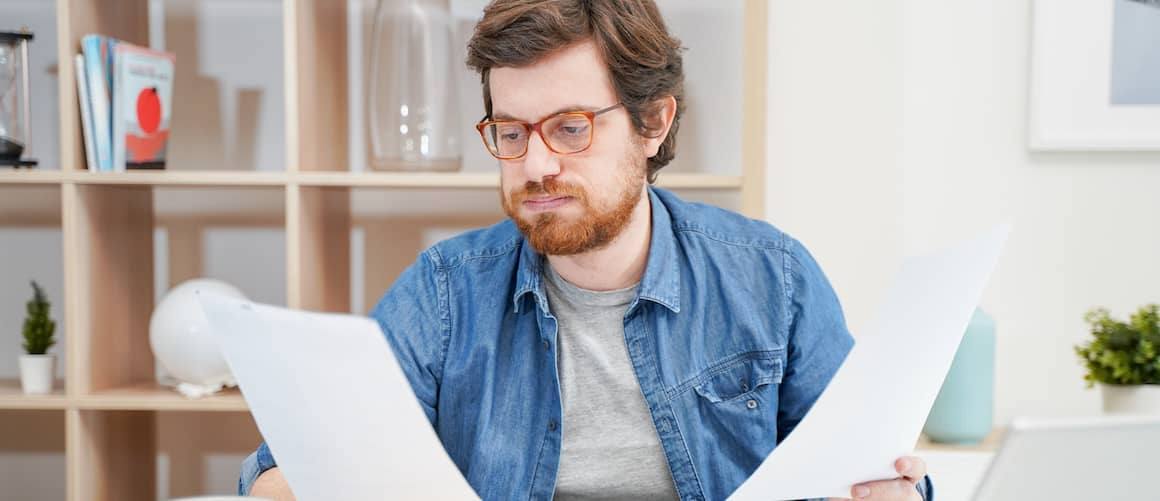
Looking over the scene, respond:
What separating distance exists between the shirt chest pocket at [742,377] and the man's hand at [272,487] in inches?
19.4

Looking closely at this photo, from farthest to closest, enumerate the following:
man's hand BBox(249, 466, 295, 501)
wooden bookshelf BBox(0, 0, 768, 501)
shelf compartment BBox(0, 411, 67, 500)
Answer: shelf compartment BBox(0, 411, 67, 500) → wooden bookshelf BBox(0, 0, 768, 501) → man's hand BBox(249, 466, 295, 501)

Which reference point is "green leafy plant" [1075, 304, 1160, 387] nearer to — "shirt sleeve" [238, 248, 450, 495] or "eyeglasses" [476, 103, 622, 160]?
"eyeglasses" [476, 103, 622, 160]

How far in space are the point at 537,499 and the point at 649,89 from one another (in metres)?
0.52

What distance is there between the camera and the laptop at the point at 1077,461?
53 cm

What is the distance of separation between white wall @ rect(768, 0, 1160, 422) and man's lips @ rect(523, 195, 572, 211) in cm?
93

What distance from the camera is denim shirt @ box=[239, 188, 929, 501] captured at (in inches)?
46.7

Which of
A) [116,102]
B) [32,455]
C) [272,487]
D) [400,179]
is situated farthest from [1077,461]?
[32,455]

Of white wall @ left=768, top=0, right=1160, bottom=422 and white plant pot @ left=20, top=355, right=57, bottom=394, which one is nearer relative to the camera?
white plant pot @ left=20, top=355, right=57, bottom=394

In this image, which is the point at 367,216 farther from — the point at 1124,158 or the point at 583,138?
the point at 1124,158

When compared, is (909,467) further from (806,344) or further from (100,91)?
(100,91)

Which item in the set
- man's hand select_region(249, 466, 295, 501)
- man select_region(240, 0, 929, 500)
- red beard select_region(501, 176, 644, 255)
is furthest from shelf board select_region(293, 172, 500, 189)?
man's hand select_region(249, 466, 295, 501)

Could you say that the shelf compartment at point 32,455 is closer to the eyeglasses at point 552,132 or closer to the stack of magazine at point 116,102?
the stack of magazine at point 116,102

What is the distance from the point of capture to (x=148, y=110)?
5.90ft

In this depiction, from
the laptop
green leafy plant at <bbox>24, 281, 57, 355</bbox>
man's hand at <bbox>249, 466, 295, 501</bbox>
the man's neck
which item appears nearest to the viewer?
the laptop
